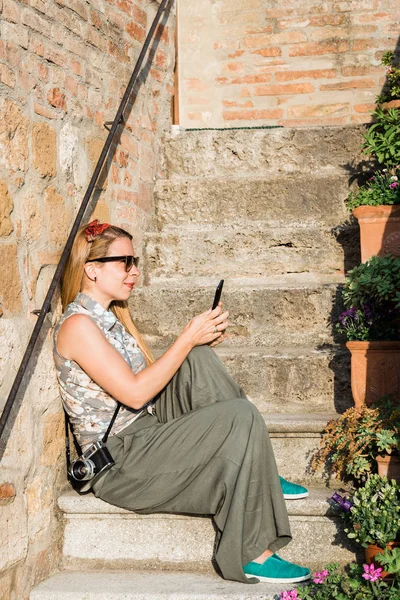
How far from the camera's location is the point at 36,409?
2.80 m

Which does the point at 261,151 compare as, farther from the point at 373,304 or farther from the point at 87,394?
the point at 87,394

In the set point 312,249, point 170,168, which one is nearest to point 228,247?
point 312,249

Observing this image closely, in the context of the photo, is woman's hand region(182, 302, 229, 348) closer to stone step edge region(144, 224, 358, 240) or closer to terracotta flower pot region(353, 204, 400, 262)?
terracotta flower pot region(353, 204, 400, 262)

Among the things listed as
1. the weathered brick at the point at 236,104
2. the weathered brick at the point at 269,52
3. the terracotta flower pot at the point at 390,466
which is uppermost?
the weathered brick at the point at 269,52

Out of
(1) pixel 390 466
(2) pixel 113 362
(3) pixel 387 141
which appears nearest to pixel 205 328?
(2) pixel 113 362

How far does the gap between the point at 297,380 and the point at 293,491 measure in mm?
729

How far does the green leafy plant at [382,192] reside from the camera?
12.2 feet

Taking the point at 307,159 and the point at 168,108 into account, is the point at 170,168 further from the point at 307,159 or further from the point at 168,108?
the point at 307,159

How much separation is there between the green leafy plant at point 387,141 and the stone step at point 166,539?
6.11 feet

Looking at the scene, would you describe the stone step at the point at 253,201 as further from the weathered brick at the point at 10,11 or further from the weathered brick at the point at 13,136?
the weathered brick at the point at 10,11

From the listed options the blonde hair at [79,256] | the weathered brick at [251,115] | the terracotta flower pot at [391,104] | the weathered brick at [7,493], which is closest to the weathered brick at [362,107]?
the weathered brick at [251,115]

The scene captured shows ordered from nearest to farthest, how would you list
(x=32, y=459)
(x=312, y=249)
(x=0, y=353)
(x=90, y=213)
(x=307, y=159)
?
(x=0, y=353), (x=32, y=459), (x=90, y=213), (x=312, y=249), (x=307, y=159)

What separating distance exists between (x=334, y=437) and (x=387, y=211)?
3.96ft

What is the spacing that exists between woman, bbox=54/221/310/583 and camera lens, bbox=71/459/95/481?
0.26 feet
